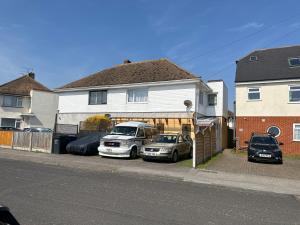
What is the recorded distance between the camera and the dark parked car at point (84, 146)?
1805cm

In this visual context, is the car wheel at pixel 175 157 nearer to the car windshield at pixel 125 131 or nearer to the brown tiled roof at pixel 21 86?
the car windshield at pixel 125 131

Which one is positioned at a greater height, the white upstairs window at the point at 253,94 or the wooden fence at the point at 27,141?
the white upstairs window at the point at 253,94

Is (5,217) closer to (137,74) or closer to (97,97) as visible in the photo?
(137,74)

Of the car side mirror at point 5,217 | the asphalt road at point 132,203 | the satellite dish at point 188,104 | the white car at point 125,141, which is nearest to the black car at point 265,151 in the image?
the white car at point 125,141

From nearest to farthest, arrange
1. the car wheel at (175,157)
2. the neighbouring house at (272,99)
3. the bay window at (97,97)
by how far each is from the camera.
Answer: the car wheel at (175,157) → the neighbouring house at (272,99) → the bay window at (97,97)

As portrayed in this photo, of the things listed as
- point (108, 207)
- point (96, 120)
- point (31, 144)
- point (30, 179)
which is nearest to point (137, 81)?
point (96, 120)

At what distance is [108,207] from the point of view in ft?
21.4

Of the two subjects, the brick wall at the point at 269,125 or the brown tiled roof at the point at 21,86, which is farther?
the brown tiled roof at the point at 21,86

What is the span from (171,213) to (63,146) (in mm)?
14182

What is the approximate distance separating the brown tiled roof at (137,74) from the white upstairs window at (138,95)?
83 cm

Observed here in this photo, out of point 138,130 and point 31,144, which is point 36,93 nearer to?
point 31,144

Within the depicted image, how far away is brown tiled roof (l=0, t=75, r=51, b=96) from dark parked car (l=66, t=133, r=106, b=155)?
26051 millimetres

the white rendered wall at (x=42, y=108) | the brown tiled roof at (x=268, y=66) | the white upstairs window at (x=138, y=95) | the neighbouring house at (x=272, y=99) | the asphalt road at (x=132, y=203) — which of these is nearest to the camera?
the asphalt road at (x=132, y=203)

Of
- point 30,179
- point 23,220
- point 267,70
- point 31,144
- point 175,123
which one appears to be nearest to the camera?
point 23,220
